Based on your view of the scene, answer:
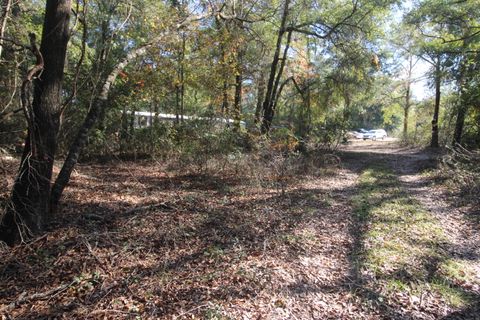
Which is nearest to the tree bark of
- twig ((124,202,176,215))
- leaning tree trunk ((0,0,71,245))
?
leaning tree trunk ((0,0,71,245))

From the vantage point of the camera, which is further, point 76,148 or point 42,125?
point 76,148

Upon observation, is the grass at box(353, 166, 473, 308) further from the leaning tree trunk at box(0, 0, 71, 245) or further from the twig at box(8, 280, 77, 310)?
the leaning tree trunk at box(0, 0, 71, 245)

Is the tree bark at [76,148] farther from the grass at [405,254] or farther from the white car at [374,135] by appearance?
the white car at [374,135]

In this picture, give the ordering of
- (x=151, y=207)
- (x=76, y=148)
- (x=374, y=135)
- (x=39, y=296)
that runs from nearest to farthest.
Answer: (x=39, y=296) < (x=76, y=148) < (x=151, y=207) < (x=374, y=135)

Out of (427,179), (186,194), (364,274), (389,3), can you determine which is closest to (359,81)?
(389,3)

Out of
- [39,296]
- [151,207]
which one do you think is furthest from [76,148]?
[39,296]

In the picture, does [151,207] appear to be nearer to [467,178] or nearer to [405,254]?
[405,254]

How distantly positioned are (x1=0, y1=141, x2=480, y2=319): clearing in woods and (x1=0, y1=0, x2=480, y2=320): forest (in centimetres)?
2

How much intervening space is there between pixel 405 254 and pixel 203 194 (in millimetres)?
3798

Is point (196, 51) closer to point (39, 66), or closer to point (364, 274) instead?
point (39, 66)

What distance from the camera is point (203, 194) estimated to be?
6.34 m

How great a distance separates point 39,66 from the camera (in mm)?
3324

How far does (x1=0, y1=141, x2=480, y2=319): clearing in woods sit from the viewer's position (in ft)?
9.92

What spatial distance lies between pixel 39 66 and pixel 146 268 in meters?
2.57
